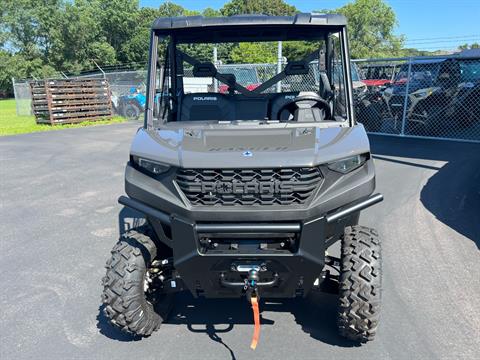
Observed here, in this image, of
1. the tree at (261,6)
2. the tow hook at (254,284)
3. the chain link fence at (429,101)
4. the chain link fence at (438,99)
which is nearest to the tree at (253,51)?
the chain link fence at (429,101)

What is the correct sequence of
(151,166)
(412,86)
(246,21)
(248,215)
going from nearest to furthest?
(248,215) < (151,166) < (246,21) < (412,86)

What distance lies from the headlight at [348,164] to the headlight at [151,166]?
3.46ft

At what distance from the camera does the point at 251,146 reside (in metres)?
2.65

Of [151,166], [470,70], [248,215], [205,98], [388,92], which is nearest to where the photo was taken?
[248,215]

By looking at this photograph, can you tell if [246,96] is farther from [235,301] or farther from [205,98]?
[235,301]

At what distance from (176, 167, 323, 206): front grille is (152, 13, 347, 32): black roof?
A: 4.70 feet

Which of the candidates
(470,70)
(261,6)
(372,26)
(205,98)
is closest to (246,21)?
(205,98)

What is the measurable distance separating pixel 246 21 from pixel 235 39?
754 millimetres

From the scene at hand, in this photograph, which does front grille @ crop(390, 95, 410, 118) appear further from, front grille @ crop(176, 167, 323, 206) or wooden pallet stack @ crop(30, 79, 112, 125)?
wooden pallet stack @ crop(30, 79, 112, 125)

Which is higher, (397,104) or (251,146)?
(251,146)

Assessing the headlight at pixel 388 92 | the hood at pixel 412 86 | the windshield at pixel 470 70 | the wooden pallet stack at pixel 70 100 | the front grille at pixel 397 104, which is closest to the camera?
the windshield at pixel 470 70

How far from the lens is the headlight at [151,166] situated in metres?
2.64

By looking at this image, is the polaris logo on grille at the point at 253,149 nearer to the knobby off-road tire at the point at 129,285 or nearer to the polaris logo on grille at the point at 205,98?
the knobby off-road tire at the point at 129,285

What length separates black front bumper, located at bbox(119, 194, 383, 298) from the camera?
249 cm
